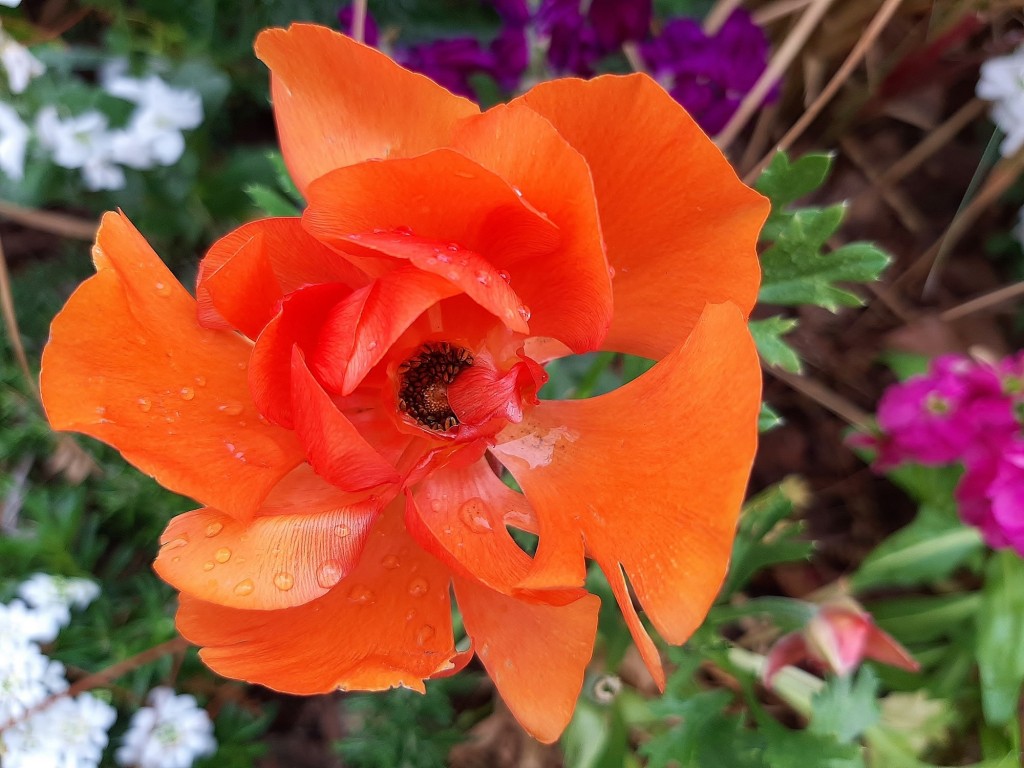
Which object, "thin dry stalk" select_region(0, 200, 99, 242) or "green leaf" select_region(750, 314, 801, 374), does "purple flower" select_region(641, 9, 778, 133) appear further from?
"thin dry stalk" select_region(0, 200, 99, 242)

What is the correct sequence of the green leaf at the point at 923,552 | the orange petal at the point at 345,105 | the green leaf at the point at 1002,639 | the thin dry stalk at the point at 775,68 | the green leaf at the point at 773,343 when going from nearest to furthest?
the orange petal at the point at 345,105
the green leaf at the point at 773,343
the green leaf at the point at 1002,639
the green leaf at the point at 923,552
the thin dry stalk at the point at 775,68

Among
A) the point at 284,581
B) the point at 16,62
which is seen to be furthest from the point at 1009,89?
the point at 16,62

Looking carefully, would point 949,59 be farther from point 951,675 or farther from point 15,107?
point 15,107

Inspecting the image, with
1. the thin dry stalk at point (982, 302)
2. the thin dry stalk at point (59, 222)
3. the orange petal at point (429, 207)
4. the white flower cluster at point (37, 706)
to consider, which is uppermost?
the orange petal at point (429, 207)

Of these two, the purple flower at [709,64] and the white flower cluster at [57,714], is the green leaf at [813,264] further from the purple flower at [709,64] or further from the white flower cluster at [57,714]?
the white flower cluster at [57,714]

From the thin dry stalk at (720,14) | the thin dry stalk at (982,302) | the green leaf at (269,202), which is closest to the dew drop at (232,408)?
the green leaf at (269,202)

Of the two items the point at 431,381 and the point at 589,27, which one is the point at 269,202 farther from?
the point at 589,27

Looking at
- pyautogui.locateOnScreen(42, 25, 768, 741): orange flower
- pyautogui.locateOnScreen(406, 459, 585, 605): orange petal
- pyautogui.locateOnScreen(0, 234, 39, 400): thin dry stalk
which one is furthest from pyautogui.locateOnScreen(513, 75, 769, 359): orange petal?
pyautogui.locateOnScreen(0, 234, 39, 400): thin dry stalk
